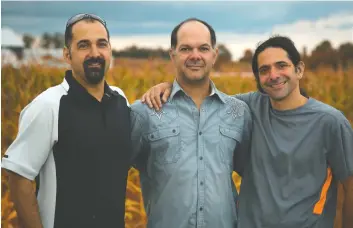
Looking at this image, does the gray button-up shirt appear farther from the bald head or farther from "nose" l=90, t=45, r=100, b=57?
"nose" l=90, t=45, r=100, b=57

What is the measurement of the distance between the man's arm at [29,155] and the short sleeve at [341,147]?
4.55 ft

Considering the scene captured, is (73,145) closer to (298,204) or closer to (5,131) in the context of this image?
(298,204)

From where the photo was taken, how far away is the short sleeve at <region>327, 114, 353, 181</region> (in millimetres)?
2623

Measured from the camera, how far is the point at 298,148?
2650mm

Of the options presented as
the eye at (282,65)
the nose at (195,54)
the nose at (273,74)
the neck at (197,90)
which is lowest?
the neck at (197,90)

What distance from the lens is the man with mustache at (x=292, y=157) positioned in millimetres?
2635

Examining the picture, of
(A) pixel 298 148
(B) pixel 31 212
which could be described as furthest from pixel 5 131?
(A) pixel 298 148

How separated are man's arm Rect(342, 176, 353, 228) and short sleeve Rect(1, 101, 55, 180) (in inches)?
59.6

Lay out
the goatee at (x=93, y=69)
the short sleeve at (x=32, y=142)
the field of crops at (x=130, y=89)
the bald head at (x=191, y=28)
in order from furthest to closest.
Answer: the field of crops at (x=130, y=89), the bald head at (x=191, y=28), the goatee at (x=93, y=69), the short sleeve at (x=32, y=142)

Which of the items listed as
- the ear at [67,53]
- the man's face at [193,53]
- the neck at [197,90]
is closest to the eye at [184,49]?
the man's face at [193,53]

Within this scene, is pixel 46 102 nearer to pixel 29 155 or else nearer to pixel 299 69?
pixel 29 155

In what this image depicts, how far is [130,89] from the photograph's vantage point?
5.18 meters

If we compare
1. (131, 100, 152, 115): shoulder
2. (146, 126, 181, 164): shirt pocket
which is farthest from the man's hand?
(146, 126, 181, 164): shirt pocket

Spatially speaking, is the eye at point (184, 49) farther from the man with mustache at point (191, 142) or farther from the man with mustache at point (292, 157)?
the man with mustache at point (292, 157)
